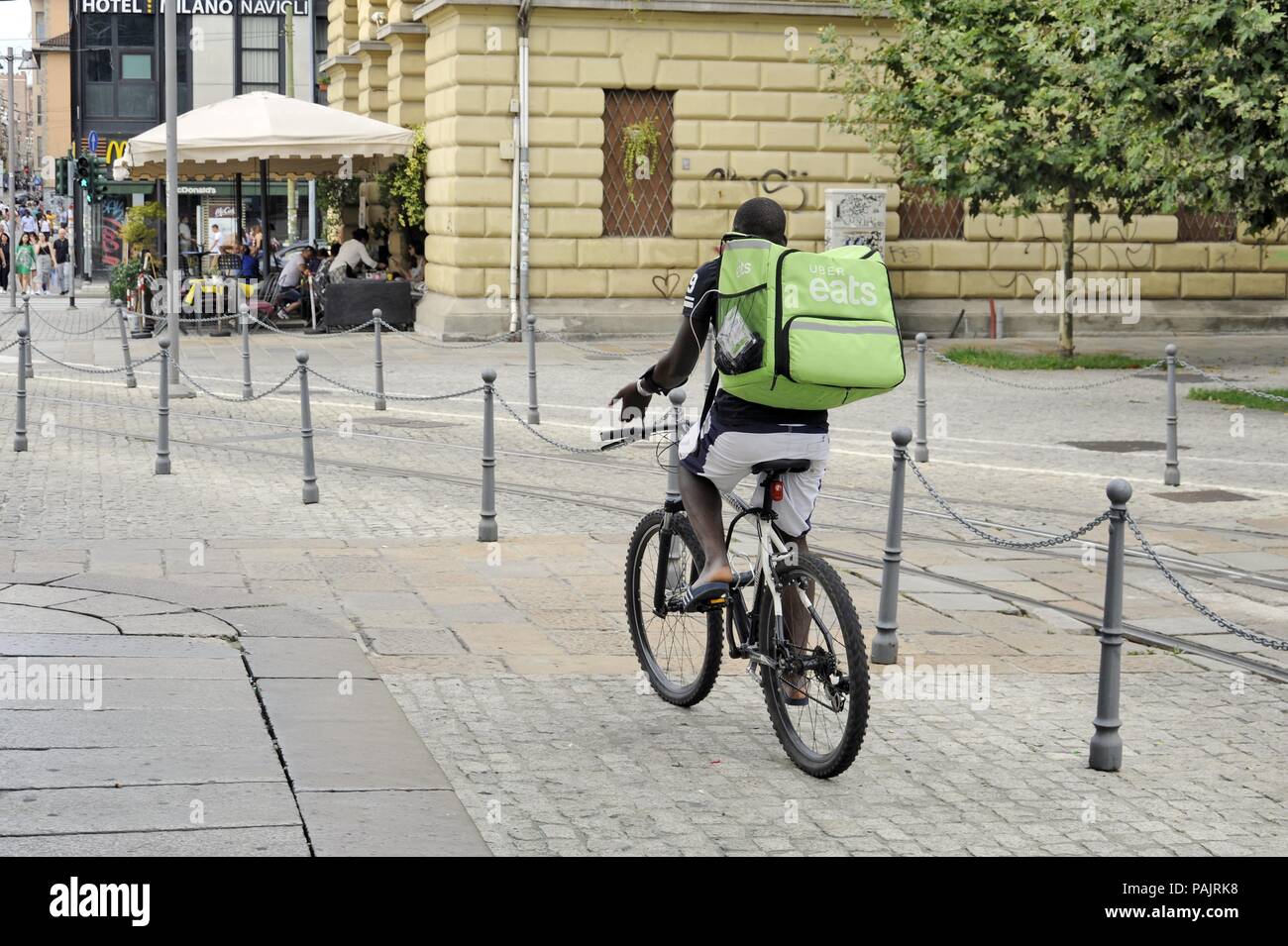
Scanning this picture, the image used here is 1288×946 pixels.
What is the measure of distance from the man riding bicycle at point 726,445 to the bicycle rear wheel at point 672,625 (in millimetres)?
201

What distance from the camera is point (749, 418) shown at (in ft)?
21.1

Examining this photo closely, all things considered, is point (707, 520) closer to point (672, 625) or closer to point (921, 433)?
point (672, 625)

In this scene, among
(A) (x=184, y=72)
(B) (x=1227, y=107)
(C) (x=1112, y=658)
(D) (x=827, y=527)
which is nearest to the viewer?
(C) (x=1112, y=658)

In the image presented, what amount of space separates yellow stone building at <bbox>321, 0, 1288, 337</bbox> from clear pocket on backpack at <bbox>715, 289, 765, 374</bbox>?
21.9 m

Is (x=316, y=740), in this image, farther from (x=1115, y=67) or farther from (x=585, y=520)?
(x=1115, y=67)

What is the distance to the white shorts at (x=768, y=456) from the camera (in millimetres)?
6438

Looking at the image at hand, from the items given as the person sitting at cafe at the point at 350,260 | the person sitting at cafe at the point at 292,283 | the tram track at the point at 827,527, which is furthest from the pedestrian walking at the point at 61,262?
the tram track at the point at 827,527

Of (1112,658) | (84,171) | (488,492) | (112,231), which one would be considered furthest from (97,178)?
(1112,658)

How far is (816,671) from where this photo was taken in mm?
6195

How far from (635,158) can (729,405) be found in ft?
73.4

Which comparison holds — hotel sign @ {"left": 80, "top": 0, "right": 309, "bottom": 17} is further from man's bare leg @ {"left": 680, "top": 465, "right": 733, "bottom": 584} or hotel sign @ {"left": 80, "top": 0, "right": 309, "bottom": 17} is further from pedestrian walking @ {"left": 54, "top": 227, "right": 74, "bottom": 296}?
man's bare leg @ {"left": 680, "top": 465, "right": 733, "bottom": 584}

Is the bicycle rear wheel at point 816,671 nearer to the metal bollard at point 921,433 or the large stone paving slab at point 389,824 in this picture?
the large stone paving slab at point 389,824

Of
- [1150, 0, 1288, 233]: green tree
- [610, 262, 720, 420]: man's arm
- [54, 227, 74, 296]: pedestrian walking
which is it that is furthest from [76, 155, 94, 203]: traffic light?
[610, 262, 720, 420]: man's arm

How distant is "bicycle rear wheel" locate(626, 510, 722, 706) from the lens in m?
7.01
